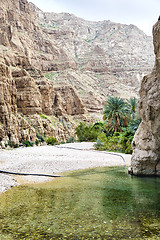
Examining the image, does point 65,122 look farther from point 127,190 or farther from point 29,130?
point 127,190

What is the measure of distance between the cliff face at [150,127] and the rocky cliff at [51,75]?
35.5 m

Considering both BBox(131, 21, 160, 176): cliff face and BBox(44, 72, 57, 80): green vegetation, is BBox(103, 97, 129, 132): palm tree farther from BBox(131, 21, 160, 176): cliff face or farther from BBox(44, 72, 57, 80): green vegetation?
BBox(44, 72, 57, 80): green vegetation

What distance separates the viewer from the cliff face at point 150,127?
36.7 ft

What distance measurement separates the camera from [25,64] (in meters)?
A: 78.2

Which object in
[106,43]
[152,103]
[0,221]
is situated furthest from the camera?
[106,43]

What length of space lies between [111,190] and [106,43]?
19929cm

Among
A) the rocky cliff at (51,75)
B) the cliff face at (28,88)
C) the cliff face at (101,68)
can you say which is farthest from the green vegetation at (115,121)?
the cliff face at (101,68)

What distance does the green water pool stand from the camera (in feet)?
17.1

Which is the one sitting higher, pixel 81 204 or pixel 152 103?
pixel 152 103

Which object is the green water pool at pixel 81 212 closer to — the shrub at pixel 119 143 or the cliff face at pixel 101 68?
the shrub at pixel 119 143

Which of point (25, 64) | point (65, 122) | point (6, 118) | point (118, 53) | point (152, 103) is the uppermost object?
point (118, 53)

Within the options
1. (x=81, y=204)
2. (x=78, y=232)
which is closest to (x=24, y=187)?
(x=81, y=204)

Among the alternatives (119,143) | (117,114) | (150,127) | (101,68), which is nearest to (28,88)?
(117,114)

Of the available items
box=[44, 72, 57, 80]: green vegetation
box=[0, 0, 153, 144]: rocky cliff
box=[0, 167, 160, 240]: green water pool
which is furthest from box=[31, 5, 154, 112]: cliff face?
box=[0, 167, 160, 240]: green water pool
